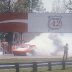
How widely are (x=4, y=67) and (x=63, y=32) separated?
945 inches

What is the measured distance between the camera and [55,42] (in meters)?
41.0

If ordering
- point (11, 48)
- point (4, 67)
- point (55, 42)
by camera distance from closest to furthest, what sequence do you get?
point (4, 67) < point (11, 48) < point (55, 42)

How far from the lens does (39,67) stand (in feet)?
72.6

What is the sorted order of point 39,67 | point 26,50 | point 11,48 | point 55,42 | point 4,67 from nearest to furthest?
point 4,67 → point 39,67 → point 26,50 → point 11,48 → point 55,42

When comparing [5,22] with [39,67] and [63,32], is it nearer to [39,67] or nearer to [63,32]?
[63,32]

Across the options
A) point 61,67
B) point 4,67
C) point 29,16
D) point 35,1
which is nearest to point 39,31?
point 29,16

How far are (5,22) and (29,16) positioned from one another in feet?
9.85

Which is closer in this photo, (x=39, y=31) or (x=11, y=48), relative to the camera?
(x=11, y=48)

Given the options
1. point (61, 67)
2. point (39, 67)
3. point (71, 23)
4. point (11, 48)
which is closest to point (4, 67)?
point (39, 67)

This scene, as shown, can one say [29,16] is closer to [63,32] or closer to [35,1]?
[63,32]

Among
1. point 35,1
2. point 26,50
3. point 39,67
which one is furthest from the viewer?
point 35,1

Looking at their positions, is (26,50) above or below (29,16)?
below

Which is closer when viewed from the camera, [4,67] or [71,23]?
[4,67]

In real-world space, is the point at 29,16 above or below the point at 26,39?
above
